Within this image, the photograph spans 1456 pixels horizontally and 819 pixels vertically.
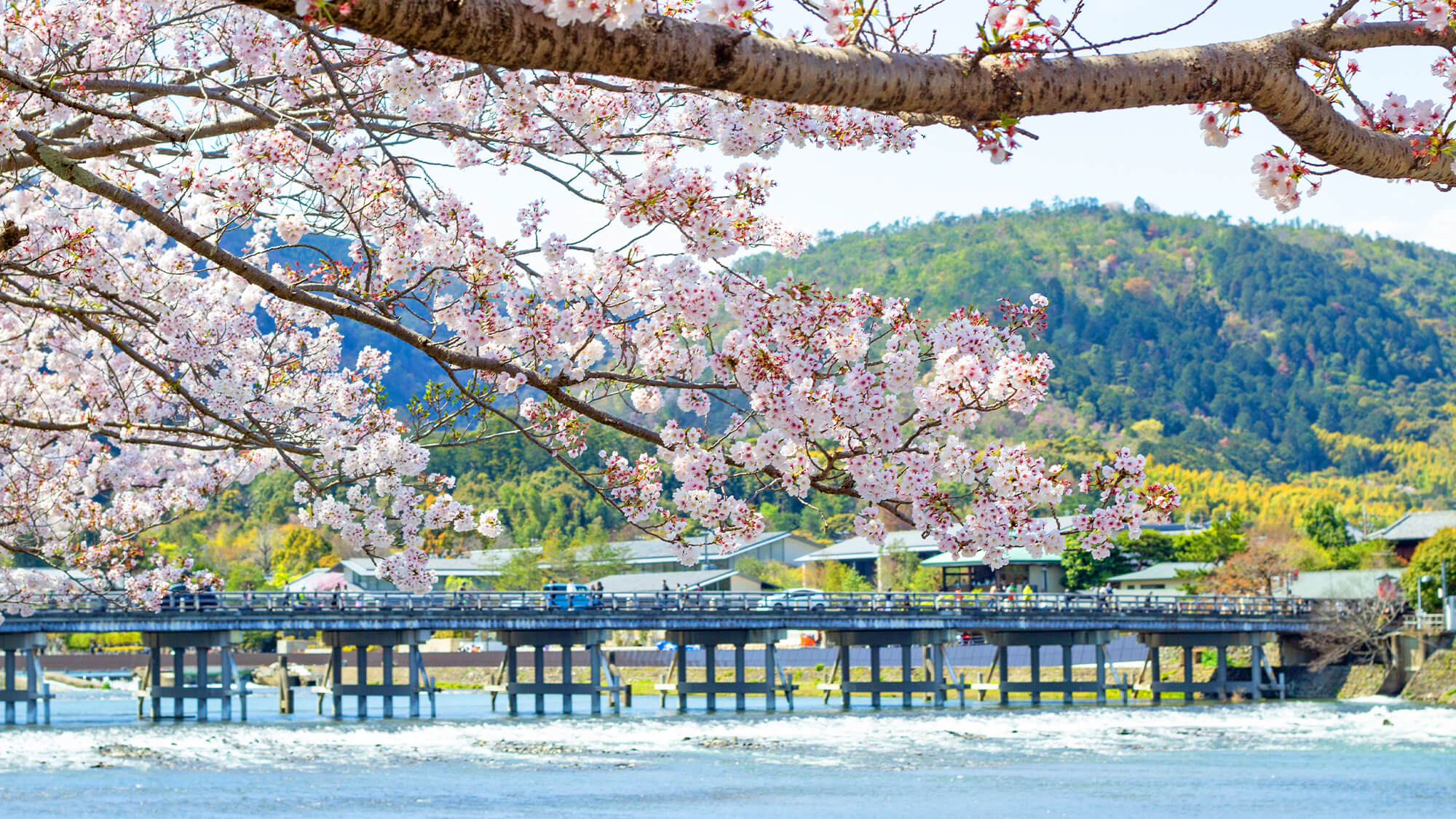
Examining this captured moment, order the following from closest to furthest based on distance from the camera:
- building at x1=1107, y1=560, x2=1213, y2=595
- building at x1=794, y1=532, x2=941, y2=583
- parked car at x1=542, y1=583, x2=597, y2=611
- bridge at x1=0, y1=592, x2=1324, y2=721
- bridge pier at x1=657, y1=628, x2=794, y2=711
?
1. bridge at x1=0, y1=592, x2=1324, y2=721
2. bridge pier at x1=657, y1=628, x2=794, y2=711
3. parked car at x1=542, y1=583, x2=597, y2=611
4. building at x1=1107, y1=560, x2=1213, y2=595
5. building at x1=794, y1=532, x2=941, y2=583

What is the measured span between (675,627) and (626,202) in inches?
1421

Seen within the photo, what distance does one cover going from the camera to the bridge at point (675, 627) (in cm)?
3669

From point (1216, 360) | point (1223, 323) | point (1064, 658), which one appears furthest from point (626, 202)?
point (1223, 323)

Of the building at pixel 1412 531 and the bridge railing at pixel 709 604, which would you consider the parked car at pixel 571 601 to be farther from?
the building at pixel 1412 531

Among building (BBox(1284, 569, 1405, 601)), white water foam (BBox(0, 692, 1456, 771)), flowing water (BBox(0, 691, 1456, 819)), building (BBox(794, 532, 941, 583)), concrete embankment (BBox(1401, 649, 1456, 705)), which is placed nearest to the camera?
flowing water (BBox(0, 691, 1456, 819))

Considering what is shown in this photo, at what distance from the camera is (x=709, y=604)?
4303cm

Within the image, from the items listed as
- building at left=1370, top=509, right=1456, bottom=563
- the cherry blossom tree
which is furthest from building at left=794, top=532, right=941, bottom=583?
the cherry blossom tree

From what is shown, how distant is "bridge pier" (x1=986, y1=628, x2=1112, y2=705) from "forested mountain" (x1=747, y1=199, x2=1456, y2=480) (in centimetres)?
8229

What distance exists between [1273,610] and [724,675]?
19274 mm

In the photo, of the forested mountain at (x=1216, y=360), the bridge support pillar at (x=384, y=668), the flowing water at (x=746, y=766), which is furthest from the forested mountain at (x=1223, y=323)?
the bridge support pillar at (x=384, y=668)

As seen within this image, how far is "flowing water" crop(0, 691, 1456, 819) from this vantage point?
21.6 m

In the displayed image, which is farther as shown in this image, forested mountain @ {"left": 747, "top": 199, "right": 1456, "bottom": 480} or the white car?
forested mountain @ {"left": 747, "top": 199, "right": 1456, "bottom": 480}

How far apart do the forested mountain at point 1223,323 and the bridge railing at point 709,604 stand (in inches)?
3080

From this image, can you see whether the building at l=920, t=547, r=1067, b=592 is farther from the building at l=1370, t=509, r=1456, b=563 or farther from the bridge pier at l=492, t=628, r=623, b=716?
the bridge pier at l=492, t=628, r=623, b=716
